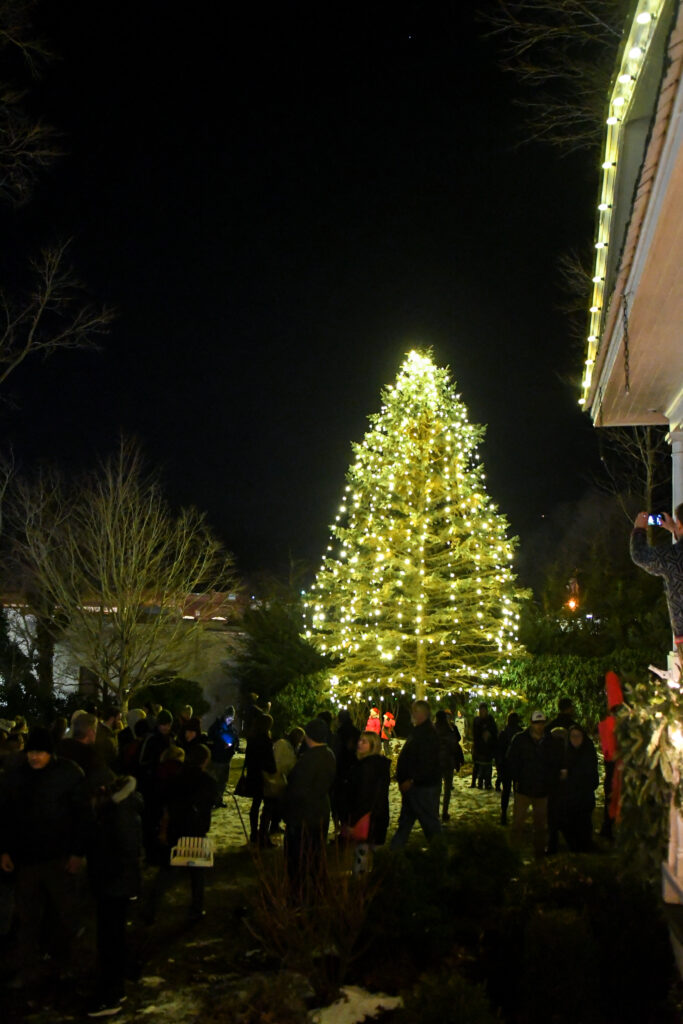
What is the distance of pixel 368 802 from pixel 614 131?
19.2 feet

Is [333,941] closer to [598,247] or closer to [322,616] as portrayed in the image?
[598,247]

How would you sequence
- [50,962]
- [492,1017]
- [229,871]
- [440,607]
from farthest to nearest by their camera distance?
[440,607] → [229,871] → [50,962] → [492,1017]

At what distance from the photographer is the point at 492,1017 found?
4211mm

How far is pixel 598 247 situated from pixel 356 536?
48.7 ft

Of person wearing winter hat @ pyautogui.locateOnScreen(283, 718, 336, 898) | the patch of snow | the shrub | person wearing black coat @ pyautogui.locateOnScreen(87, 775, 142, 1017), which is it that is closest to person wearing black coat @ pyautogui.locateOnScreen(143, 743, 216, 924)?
person wearing winter hat @ pyautogui.locateOnScreen(283, 718, 336, 898)

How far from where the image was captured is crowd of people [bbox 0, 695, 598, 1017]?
6.25 metres

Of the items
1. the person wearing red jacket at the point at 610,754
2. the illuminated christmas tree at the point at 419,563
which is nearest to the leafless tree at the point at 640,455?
the illuminated christmas tree at the point at 419,563

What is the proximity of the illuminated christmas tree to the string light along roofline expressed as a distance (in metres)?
12.8

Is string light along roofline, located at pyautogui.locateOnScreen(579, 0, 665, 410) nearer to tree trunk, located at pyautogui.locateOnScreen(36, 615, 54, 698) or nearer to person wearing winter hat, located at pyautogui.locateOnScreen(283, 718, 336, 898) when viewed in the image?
person wearing winter hat, located at pyautogui.locateOnScreen(283, 718, 336, 898)

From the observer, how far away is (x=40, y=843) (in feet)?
20.7

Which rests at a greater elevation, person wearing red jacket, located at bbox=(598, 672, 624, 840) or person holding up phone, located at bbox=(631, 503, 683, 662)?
person holding up phone, located at bbox=(631, 503, 683, 662)

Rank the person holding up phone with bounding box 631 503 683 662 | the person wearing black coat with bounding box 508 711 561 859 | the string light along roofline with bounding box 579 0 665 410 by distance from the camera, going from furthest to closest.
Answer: the person wearing black coat with bounding box 508 711 561 859
the person holding up phone with bounding box 631 503 683 662
the string light along roofline with bounding box 579 0 665 410

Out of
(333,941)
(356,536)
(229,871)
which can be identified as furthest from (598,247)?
(356,536)

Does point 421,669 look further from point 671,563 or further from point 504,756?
point 671,563
